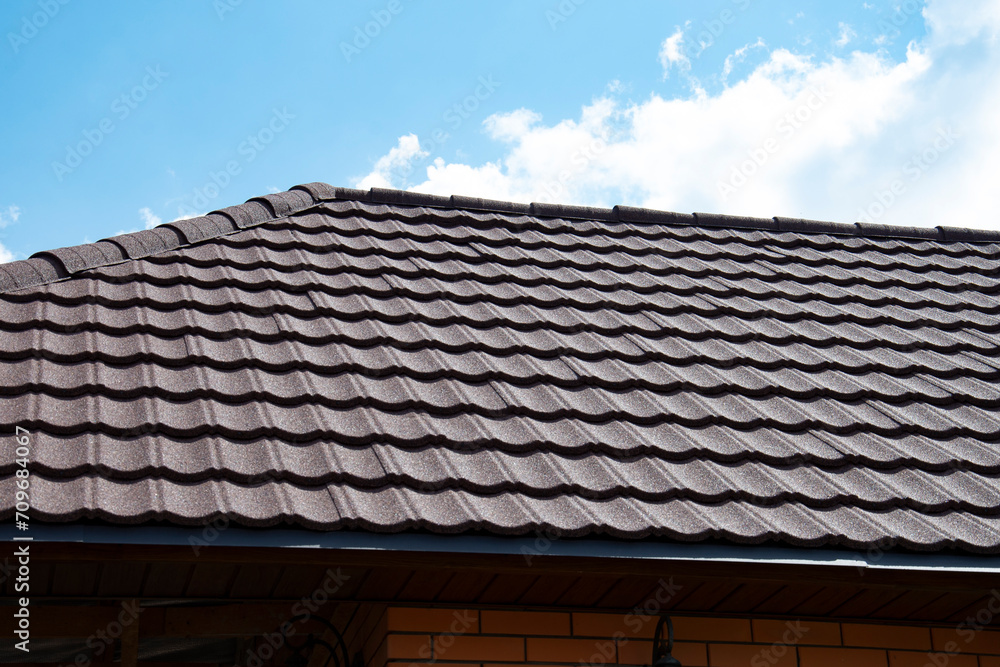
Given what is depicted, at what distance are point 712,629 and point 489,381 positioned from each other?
1.32 metres

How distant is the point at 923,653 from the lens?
3.71 metres

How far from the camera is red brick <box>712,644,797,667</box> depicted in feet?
11.6

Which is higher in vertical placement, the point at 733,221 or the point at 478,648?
the point at 733,221

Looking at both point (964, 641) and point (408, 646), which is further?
point (964, 641)

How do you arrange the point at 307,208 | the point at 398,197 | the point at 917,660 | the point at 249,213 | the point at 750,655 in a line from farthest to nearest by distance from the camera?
the point at 398,197
the point at 307,208
the point at 249,213
the point at 917,660
the point at 750,655

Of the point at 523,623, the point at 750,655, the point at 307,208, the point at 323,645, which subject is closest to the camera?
the point at 523,623

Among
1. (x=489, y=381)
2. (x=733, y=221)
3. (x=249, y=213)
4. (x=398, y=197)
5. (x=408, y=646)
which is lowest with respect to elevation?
(x=408, y=646)

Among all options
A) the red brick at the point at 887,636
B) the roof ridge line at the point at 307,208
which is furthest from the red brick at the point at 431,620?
the roof ridge line at the point at 307,208

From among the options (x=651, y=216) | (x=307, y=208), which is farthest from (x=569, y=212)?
(x=307, y=208)

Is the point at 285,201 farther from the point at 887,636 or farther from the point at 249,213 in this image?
the point at 887,636

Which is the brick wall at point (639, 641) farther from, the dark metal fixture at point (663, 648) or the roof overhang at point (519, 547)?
the roof overhang at point (519, 547)

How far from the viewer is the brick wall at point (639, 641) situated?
3.31m

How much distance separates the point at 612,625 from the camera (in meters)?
3.49

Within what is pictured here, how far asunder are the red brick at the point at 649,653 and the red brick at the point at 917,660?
75cm
